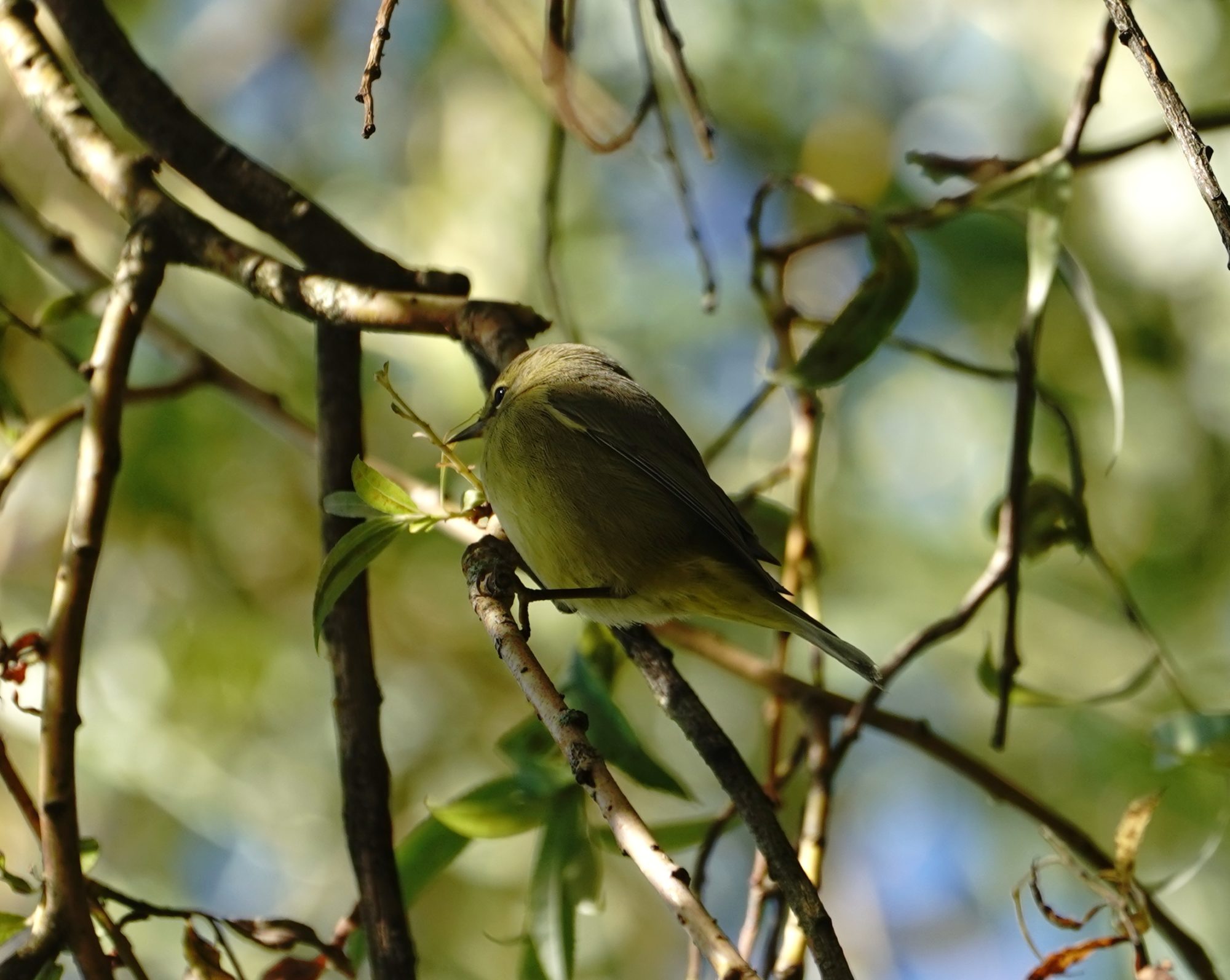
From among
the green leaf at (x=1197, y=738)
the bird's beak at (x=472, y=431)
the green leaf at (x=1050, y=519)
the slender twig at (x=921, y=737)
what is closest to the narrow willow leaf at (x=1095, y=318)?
the green leaf at (x=1050, y=519)

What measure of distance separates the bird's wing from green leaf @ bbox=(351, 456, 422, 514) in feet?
2.32

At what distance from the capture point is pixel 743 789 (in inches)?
65.6

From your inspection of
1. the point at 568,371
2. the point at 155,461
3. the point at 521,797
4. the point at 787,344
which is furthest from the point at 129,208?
the point at 155,461

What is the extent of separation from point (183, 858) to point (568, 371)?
2645 millimetres

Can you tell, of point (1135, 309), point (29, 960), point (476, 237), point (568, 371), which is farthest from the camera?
point (476, 237)

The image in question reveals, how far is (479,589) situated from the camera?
171 centimetres

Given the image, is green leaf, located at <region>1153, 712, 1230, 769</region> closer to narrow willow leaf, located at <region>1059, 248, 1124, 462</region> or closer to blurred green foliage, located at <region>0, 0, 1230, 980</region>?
narrow willow leaf, located at <region>1059, 248, 1124, 462</region>

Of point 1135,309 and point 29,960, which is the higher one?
point 1135,309

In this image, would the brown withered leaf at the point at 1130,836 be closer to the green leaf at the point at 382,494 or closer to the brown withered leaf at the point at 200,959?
the green leaf at the point at 382,494

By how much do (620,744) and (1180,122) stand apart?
138 centimetres

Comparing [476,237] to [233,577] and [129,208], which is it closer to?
[233,577]

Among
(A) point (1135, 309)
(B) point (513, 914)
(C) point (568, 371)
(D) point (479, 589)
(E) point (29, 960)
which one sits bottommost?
(E) point (29, 960)

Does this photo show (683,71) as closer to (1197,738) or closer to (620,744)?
(620,744)

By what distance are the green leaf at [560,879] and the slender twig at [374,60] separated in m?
1.22
